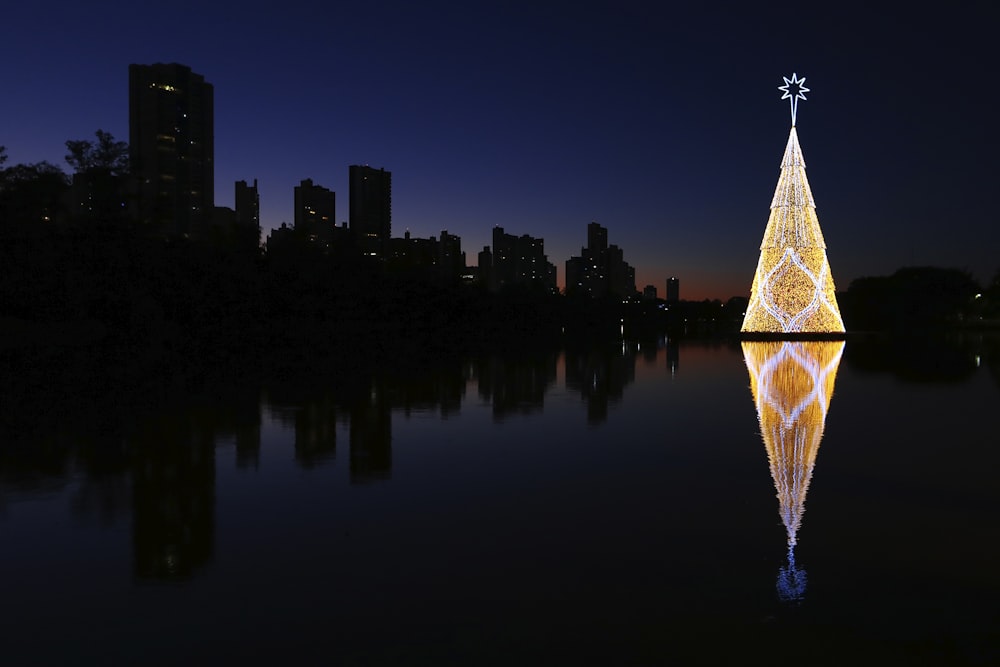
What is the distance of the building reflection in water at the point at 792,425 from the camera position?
6453 millimetres

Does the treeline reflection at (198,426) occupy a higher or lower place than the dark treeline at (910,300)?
lower

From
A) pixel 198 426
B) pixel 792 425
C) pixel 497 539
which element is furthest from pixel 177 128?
pixel 497 539

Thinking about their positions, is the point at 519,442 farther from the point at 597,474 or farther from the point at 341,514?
the point at 341,514

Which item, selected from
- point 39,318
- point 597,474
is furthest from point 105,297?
point 597,474

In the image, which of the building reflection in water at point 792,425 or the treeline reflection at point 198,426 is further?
the treeline reflection at point 198,426

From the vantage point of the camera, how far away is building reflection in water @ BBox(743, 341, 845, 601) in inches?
254

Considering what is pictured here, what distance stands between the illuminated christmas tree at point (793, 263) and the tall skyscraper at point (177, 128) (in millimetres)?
123637

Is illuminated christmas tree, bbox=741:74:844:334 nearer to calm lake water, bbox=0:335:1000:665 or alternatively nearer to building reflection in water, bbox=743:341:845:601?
building reflection in water, bbox=743:341:845:601

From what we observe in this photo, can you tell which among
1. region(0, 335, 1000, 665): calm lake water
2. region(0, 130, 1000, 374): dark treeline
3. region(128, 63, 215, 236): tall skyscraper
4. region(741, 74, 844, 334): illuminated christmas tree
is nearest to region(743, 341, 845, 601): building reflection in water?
region(0, 335, 1000, 665): calm lake water

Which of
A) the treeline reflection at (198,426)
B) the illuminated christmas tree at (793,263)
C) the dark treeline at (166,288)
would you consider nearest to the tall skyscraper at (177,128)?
the dark treeline at (166,288)

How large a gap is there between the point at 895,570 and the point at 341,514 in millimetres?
4626

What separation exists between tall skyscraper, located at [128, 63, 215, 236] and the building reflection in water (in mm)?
140178

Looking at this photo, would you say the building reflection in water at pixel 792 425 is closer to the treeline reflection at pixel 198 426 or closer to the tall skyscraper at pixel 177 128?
the treeline reflection at pixel 198 426

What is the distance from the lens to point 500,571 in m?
5.58
